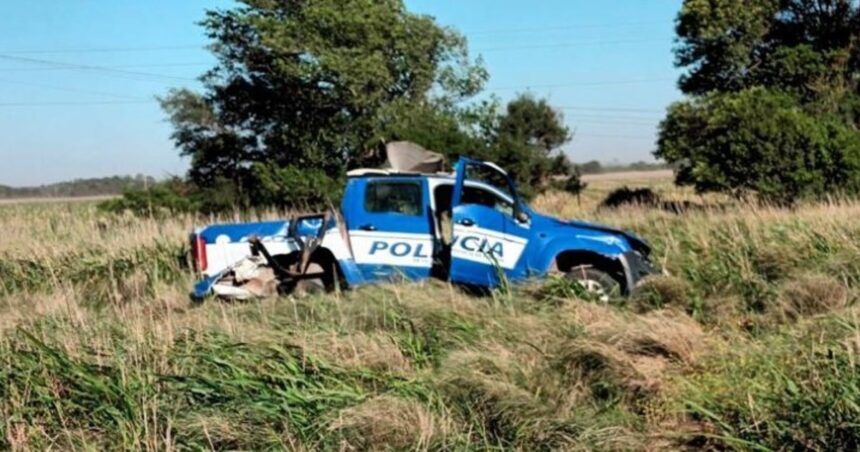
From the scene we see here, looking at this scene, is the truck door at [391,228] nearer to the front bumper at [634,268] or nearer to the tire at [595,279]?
the tire at [595,279]

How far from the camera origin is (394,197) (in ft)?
32.2

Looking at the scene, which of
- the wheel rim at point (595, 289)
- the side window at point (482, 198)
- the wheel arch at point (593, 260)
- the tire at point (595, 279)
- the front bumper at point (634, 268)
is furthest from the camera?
the side window at point (482, 198)

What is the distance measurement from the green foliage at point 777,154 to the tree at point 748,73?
64 mm

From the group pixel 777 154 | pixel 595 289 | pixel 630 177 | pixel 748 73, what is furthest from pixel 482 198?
pixel 630 177

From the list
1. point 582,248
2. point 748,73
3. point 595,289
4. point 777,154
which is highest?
point 748,73

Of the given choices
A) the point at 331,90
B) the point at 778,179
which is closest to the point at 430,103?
the point at 331,90

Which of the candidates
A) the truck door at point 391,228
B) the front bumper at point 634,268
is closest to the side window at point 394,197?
the truck door at point 391,228

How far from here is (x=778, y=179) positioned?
20.6 metres

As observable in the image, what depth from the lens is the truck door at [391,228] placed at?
9.52 m

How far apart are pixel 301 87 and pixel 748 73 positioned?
15.8 meters

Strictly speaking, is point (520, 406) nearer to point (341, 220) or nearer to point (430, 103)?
point (341, 220)

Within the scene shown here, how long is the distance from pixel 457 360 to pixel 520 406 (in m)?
0.85

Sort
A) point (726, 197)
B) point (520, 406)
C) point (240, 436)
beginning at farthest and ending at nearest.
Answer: point (726, 197), point (520, 406), point (240, 436)

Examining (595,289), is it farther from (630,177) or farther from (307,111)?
(630,177)
